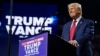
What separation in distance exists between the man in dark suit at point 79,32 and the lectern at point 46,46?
0.59 metres

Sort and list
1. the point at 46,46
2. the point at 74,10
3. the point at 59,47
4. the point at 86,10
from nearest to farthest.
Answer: the point at 46,46 < the point at 59,47 < the point at 74,10 < the point at 86,10

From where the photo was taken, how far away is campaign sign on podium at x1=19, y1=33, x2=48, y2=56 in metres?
2.69

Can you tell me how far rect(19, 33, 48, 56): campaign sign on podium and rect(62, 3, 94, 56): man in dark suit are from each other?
2.43 feet

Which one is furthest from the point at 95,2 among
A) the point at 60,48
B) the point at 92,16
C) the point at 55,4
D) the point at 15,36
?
the point at 60,48

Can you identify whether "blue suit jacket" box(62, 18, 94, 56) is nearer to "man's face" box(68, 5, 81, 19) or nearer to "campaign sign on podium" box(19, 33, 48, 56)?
"man's face" box(68, 5, 81, 19)

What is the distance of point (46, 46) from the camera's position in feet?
8.75

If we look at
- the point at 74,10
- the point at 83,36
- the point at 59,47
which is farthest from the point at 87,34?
the point at 59,47

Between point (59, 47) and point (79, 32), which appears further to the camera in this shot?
point (79, 32)

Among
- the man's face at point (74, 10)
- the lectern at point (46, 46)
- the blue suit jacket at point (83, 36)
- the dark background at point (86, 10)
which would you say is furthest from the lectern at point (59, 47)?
the dark background at point (86, 10)

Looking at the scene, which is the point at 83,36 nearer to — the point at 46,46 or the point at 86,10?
the point at 46,46

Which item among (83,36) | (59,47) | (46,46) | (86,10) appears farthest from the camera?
(86,10)

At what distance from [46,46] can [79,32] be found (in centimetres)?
95

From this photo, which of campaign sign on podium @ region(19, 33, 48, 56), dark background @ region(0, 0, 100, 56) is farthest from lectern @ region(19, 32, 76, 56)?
dark background @ region(0, 0, 100, 56)

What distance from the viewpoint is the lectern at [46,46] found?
269 centimetres
